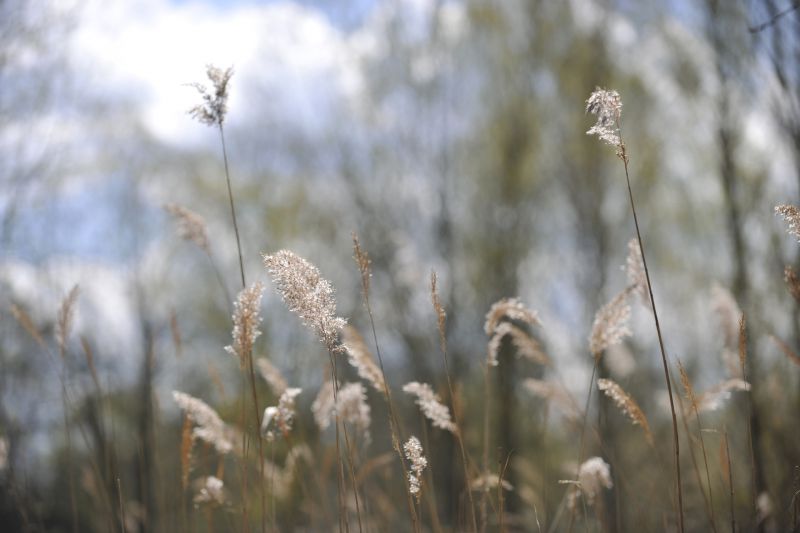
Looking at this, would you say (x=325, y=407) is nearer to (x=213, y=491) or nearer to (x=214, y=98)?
(x=213, y=491)

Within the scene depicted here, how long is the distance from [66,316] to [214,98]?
94 centimetres

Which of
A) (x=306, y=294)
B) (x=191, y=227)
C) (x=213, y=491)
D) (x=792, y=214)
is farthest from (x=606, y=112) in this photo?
(x=213, y=491)

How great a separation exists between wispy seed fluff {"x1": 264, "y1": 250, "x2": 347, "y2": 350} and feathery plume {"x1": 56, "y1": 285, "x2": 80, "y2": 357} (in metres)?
0.97

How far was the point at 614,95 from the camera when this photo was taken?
5.30 ft

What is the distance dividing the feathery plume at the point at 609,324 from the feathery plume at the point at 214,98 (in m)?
1.20

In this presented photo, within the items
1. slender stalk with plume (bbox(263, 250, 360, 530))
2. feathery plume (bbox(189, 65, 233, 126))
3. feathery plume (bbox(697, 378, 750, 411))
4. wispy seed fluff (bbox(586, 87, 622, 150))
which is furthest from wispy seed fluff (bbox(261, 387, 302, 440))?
feathery plume (bbox(697, 378, 750, 411))

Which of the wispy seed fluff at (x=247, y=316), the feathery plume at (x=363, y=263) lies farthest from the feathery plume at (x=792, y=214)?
the wispy seed fluff at (x=247, y=316)

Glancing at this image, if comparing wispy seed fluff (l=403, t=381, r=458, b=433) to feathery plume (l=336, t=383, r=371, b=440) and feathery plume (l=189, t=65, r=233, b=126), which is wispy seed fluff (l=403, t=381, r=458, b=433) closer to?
feathery plume (l=336, t=383, r=371, b=440)

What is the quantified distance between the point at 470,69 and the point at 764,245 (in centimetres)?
519

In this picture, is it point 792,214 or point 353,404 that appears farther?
point 353,404

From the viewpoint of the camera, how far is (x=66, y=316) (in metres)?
2.25

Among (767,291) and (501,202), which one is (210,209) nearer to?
(501,202)

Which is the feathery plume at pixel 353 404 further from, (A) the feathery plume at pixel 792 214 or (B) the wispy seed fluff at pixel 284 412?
(A) the feathery plume at pixel 792 214

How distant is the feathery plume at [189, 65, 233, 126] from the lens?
1778 mm
